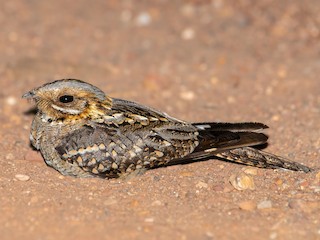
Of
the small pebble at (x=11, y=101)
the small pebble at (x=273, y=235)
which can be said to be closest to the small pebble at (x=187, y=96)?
the small pebble at (x=11, y=101)

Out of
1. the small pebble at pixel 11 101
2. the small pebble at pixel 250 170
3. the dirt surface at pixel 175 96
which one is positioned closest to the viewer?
the dirt surface at pixel 175 96

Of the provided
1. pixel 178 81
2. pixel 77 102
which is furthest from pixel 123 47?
pixel 77 102

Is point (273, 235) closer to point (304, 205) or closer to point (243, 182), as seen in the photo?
point (304, 205)

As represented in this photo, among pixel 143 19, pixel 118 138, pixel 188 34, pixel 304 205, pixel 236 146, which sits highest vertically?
pixel 143 19

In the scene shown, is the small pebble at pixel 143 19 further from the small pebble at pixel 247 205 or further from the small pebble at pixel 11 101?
the small pebble at pixel 247 205

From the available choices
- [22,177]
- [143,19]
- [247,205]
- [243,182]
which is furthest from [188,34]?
[247,205]

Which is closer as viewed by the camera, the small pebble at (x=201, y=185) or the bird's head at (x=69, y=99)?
the small pebble at (x=201, y=185)

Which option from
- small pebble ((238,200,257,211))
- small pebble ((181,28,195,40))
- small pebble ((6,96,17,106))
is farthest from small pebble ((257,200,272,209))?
small pebble ((181,28,195,40))
